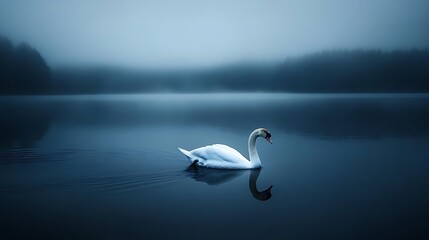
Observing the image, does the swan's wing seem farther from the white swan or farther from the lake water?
the lake water

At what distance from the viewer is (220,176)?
8586 mm

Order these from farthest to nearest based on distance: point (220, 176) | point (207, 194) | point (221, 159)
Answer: point (221, 159) → point (220, 176) → point (207, 194)

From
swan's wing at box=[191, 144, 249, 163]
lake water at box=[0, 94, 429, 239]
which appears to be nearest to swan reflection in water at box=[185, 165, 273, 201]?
lake water at box=[0, 94, 429, 239]

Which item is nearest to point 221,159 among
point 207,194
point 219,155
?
point 219,155

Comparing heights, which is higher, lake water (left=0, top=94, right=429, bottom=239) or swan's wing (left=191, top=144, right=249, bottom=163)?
swan's wing (left=191, top=144, right=249, bottom=163)

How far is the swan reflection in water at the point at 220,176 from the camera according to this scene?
25.3ft

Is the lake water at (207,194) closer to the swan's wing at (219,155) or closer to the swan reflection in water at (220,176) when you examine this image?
the swan reflection in water at (220,176)

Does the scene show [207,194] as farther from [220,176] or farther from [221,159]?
[221,159]

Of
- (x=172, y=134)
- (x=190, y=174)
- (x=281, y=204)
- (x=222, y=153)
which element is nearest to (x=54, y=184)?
(x=190, y=174)

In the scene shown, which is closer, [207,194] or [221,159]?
[207,194]

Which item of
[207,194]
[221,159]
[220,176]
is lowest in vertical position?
[207,194]

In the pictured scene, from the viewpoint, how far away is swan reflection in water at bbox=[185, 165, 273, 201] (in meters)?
7.70

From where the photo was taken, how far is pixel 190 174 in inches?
343

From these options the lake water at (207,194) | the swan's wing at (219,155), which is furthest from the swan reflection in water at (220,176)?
the swan's wing at (219,155)
